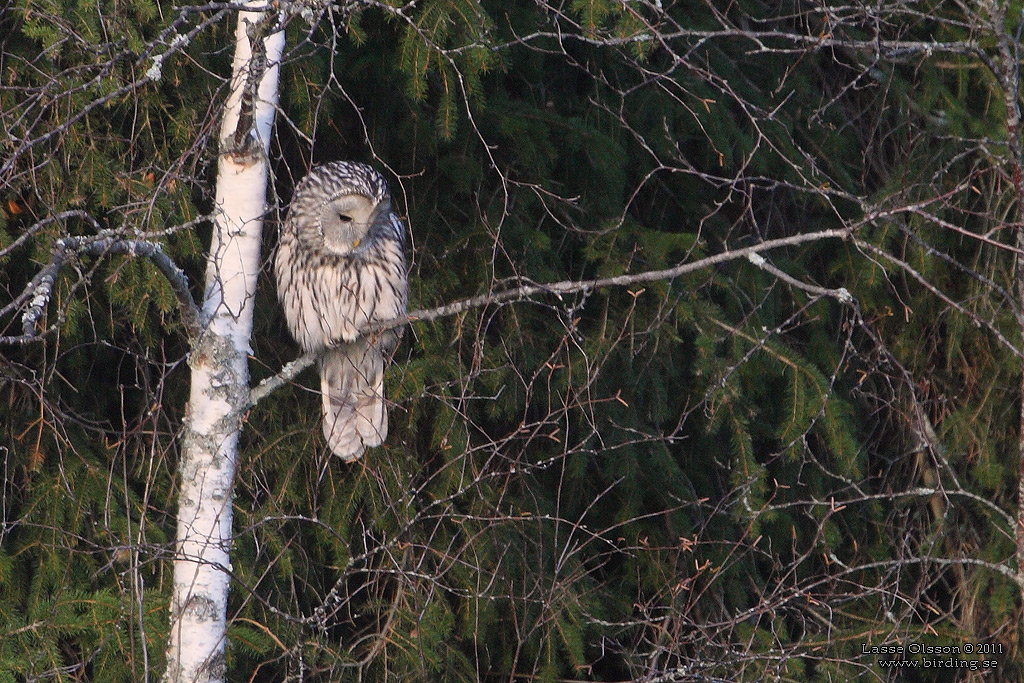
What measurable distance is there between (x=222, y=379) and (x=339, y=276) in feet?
3.31

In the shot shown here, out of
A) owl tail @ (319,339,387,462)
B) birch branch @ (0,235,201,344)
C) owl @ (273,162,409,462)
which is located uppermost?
birch branch @ (0,235,201,344)

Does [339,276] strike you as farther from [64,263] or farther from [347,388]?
[64,263]

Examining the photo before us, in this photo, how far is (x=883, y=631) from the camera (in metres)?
3.42

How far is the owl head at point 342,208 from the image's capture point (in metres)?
3.47

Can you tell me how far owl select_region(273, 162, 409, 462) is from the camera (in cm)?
354

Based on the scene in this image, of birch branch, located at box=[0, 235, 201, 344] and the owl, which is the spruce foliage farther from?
birch branch, located at box=[0, 235, 201, 344]

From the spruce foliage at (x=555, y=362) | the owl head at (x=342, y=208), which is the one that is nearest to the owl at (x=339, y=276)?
the owl head at (x=342, y=208)

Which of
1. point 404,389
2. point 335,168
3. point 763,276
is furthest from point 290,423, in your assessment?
point 763,276

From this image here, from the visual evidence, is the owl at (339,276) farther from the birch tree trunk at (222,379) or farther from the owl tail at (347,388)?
the birch tree trunk at (222,379)

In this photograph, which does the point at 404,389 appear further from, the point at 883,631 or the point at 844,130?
the point at 844,130

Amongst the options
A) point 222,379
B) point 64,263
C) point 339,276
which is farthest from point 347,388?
point 64,263

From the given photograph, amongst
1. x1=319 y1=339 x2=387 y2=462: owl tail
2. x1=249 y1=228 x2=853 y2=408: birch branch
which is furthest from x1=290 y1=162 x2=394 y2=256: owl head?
x1=249 y1=228 x2=853 y2=408: birch branch

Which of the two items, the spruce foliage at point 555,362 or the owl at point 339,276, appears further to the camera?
the owl at point 339,276

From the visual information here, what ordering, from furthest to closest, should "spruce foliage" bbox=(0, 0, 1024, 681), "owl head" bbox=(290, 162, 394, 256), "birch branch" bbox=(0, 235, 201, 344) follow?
"owl head" bbox=(290, 162, 394, 256) → "spruce foliage" bbox=(0, 0, 1024, 681) → "birch branch" bbox=(0, 235, 201, 344)
